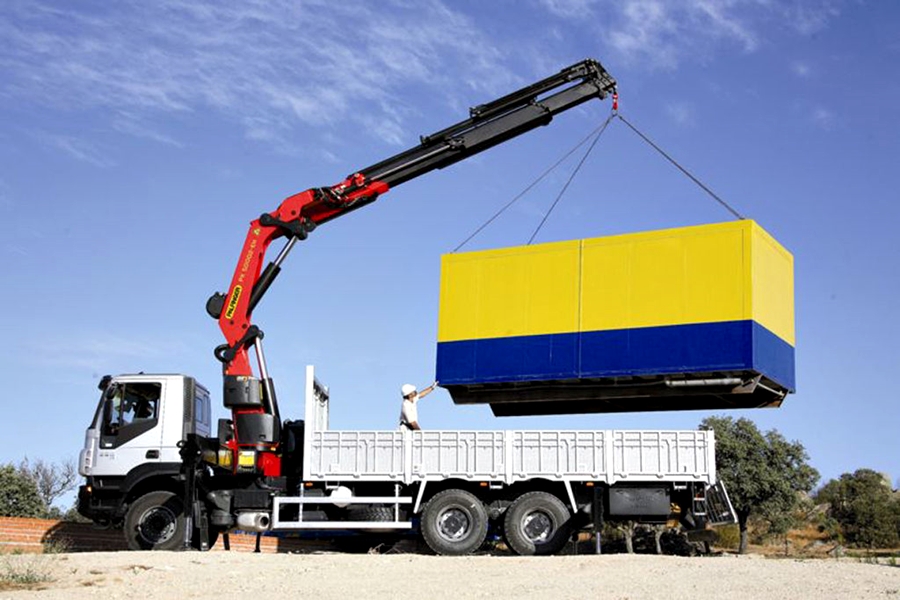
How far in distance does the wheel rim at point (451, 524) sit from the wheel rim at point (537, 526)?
0.94m

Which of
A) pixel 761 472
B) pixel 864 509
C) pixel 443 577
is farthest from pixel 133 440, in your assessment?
pixel 864 509

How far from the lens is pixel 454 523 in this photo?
16.9 meters

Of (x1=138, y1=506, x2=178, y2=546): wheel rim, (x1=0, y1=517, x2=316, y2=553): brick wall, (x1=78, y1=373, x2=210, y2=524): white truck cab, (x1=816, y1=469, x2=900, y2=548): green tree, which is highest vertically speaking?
(x1=78, y1=373, x2=210, y2=524): white truck cab

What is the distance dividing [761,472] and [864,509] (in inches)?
312

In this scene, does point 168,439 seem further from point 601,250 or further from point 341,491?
point 601,250

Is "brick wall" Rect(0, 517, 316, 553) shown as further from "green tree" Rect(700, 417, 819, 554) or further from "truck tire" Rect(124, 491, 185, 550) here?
"green tree" Rect(700, 417, 819, 554)

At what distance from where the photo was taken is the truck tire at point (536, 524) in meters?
16.5

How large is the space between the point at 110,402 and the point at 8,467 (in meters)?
17.6

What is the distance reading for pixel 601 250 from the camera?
18609 mm

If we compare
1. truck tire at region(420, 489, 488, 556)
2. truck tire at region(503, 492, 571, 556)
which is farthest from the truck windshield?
truck tire at region(503, 492, 571, 556)

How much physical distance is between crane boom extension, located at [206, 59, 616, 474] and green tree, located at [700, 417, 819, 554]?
2311 centimetres

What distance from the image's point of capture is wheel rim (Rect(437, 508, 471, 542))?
16906mm

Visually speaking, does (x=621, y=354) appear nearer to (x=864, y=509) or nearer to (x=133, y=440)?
(x=133, y=440)

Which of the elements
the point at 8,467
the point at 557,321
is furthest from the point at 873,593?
the point at 8,467
